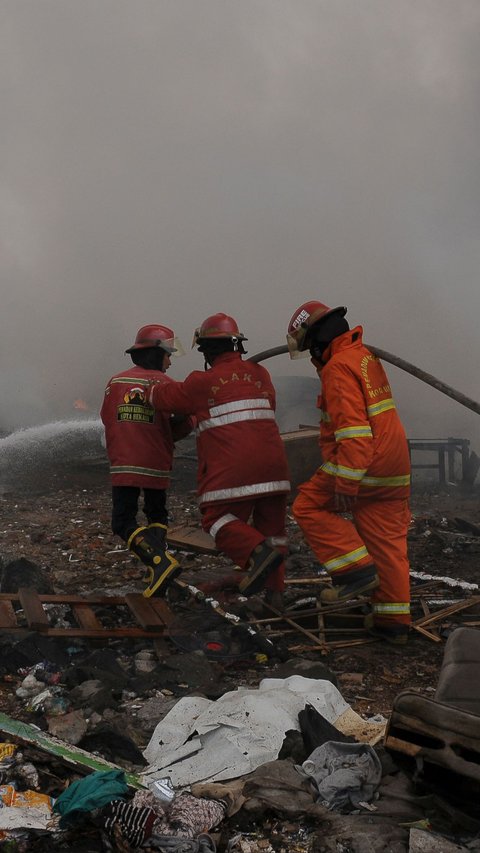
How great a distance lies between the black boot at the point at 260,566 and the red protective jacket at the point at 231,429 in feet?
1.07

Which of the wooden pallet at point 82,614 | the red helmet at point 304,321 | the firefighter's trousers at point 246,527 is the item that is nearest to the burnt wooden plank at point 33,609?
the wooden pallet at point 82,614

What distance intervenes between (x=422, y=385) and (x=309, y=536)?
1023cm

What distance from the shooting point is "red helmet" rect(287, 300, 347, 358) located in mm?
4332

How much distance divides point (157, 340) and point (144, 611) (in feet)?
5.63

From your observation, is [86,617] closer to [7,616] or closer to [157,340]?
[7,616]

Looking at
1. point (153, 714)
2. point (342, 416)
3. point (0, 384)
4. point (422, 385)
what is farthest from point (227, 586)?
point (0, 384)

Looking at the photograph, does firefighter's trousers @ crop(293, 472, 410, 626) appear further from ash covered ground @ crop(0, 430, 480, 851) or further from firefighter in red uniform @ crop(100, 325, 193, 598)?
firefighter in red uniform @ crop(100, 325, 193, 598)

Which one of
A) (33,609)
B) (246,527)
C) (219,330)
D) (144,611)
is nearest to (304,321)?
(219,330)

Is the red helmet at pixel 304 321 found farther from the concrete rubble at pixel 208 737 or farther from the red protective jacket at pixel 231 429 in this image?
the concrete rubble at pixel 208 737

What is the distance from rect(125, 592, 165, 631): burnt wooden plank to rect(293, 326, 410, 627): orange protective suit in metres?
0.94

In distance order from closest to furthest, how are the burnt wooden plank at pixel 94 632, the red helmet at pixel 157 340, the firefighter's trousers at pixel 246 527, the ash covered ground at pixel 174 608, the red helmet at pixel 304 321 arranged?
the ash covered ground at pixel 174 608 < the burnt wooden plank at pixel 94 632 < the red helmet at pixel 304 321 < the firefighter's trousers at pixel 246 527 < the red helmet at pixel 157 340

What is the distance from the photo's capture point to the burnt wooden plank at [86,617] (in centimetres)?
414

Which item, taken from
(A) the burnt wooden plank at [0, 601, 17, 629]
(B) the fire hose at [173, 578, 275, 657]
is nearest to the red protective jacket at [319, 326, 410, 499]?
(B) the fire hose at [173, 578, 275, 657]

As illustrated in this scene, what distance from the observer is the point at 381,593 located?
14.1ft
